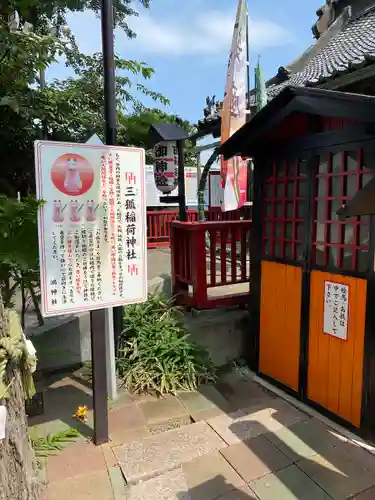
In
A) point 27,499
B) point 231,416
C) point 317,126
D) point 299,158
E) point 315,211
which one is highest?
point 317,126

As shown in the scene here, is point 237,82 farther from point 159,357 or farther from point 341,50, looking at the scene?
point 159,357

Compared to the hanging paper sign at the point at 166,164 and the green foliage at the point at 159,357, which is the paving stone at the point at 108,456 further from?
the hanging paper sign at the point at 166,164

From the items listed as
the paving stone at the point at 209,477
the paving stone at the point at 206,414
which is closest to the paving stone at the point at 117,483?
the paving stone at the point at 209,477

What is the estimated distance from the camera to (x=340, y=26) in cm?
895

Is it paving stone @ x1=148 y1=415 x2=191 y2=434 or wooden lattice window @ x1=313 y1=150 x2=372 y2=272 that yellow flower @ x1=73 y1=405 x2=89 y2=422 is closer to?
paving stone @ x1=148 y1=415 x2=191 y2=434

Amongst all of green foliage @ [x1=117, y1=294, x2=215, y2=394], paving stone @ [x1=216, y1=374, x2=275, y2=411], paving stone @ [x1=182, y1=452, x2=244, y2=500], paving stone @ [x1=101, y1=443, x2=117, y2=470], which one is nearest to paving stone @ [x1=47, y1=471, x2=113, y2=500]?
paving stone @ [x1=101, y1=443, x2=117, y2=470]

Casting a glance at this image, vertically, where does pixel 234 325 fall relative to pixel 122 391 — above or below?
above

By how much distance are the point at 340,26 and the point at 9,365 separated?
10.5 m

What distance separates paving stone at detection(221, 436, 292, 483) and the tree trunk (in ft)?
5.11

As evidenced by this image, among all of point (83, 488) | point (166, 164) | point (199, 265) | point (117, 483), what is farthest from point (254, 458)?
point (166, 164)

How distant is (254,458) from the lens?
3.08m

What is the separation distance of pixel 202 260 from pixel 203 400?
1.81m

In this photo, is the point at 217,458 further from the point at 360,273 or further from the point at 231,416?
the point at 360,273

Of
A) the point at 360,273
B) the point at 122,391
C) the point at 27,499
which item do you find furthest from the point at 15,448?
the point at 360,273
